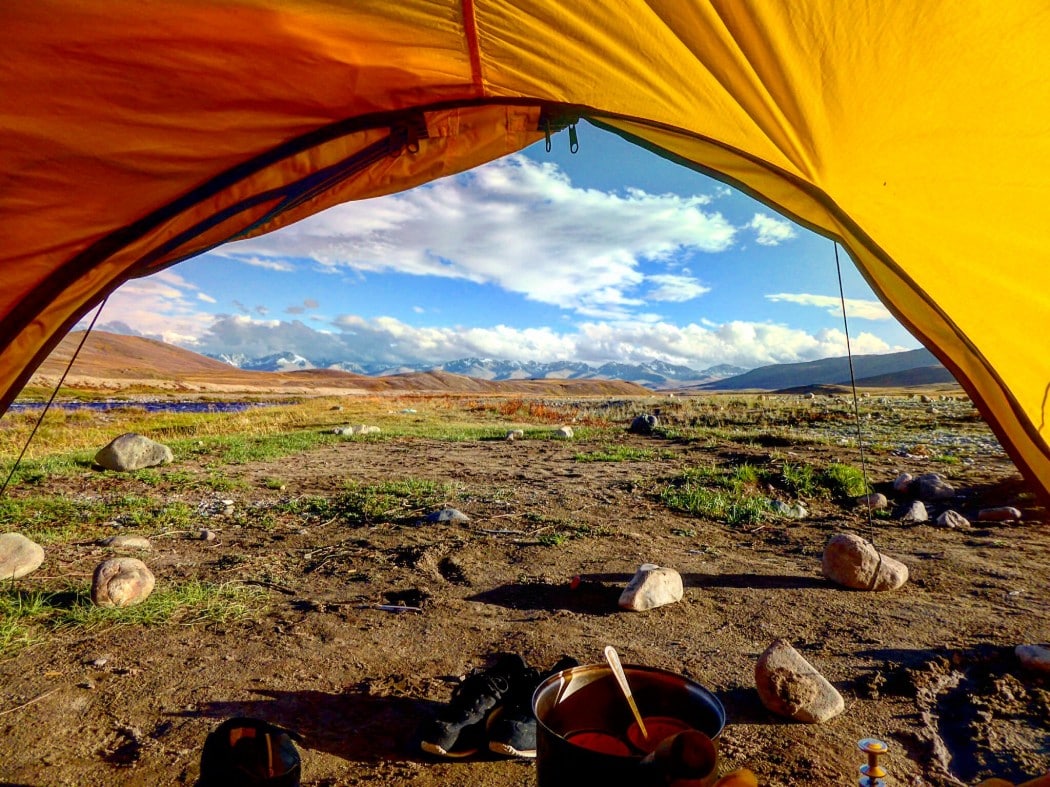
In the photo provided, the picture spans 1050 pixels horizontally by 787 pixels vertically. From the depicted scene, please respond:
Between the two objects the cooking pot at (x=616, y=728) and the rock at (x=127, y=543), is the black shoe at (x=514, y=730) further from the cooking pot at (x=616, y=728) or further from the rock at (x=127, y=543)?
the rock at (x=127, y=543)

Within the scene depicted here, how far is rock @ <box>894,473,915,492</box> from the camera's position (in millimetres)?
8812

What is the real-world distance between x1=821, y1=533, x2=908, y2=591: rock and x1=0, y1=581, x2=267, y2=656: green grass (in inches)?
192

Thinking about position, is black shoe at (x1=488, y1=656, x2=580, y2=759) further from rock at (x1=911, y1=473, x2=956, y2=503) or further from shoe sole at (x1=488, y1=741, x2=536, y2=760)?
rock at (x1=911, y1=473, x2=956, y2=503)

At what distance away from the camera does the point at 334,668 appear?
12.1 ft

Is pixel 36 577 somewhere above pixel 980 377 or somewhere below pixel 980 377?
below

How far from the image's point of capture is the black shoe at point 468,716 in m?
2.78

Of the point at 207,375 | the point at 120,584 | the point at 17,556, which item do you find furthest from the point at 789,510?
the point at 207,375

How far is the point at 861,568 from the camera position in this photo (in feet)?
16.5

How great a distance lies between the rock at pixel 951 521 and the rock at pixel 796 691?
5074 mm

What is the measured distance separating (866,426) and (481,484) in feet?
51.8

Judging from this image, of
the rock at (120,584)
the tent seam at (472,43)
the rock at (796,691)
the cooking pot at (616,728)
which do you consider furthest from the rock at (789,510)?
the rock at (120,584)

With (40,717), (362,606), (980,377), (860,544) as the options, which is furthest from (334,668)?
(860,544)

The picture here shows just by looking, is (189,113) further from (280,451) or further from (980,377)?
(280,451)

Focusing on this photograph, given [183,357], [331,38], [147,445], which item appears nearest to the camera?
[331,38]
